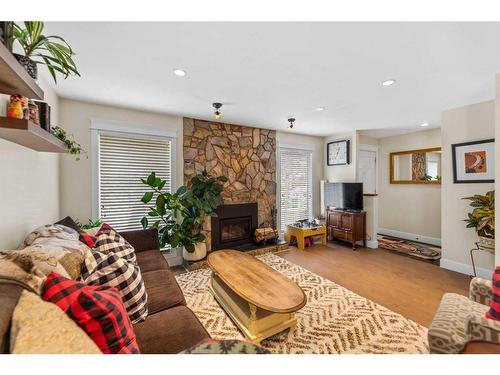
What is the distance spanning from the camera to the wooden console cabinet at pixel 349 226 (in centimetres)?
412

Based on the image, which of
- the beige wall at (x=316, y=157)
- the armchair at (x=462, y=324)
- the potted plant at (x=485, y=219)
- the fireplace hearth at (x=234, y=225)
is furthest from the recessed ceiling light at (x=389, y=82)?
the fireplace hearth at (x=234, y=225)

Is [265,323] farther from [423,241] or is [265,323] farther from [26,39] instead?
[423,241]

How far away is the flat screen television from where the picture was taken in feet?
13.6

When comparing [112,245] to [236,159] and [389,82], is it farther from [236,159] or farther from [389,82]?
[389,82]

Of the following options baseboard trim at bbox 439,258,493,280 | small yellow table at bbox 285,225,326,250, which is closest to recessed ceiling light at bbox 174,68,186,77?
small yellow table at bbox 285,225,326,250

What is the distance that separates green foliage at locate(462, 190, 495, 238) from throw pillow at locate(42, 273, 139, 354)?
11.8ft

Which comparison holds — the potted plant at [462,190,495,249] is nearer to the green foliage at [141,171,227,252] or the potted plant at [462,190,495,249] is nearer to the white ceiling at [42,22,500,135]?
the white ceiling at [42,22,500,135]

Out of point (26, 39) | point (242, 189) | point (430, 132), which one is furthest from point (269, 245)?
point (430, 132)

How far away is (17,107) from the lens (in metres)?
1.15

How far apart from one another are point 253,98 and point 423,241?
15.4 feet

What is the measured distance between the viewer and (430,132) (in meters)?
4.42

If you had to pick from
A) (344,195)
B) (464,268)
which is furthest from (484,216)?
(344,195)

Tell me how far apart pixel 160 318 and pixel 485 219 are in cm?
351

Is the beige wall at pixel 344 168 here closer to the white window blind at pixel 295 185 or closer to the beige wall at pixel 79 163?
the white window blind at pixel 295 185
